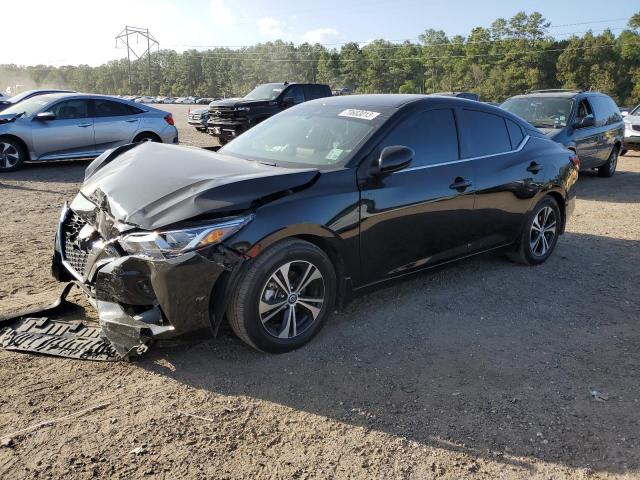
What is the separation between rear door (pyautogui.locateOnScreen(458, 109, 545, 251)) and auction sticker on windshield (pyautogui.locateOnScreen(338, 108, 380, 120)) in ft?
3.03

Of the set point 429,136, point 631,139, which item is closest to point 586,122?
point 631,139

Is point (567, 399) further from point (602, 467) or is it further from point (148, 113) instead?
point (148, 113)

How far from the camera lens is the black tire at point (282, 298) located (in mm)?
3320

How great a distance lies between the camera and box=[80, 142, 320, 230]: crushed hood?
319 centimetres

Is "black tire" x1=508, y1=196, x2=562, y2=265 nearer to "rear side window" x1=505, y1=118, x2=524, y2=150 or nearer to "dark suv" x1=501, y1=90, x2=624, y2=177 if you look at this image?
"rear side window" x1=505, y1=118, x2=524, y2=150

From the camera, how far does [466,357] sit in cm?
370

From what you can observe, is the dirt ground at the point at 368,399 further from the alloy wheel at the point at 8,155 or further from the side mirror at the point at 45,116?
the alloy wheel at the point at 8,155

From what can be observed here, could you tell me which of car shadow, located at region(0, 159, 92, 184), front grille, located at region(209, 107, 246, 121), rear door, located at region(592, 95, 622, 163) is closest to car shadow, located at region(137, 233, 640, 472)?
rear door, located at region(592, 95, 622, 163)

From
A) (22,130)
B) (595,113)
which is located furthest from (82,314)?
(595,113)

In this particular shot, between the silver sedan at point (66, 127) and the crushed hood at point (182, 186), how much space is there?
8.02 meters

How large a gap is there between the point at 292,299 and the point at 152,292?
0.90m

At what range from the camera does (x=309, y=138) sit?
14.3 feet

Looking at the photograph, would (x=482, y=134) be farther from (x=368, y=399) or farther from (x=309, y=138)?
(x=368, y=399)

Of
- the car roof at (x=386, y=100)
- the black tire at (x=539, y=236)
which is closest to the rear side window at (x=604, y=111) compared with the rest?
the black tire at (x=539, y=236)
